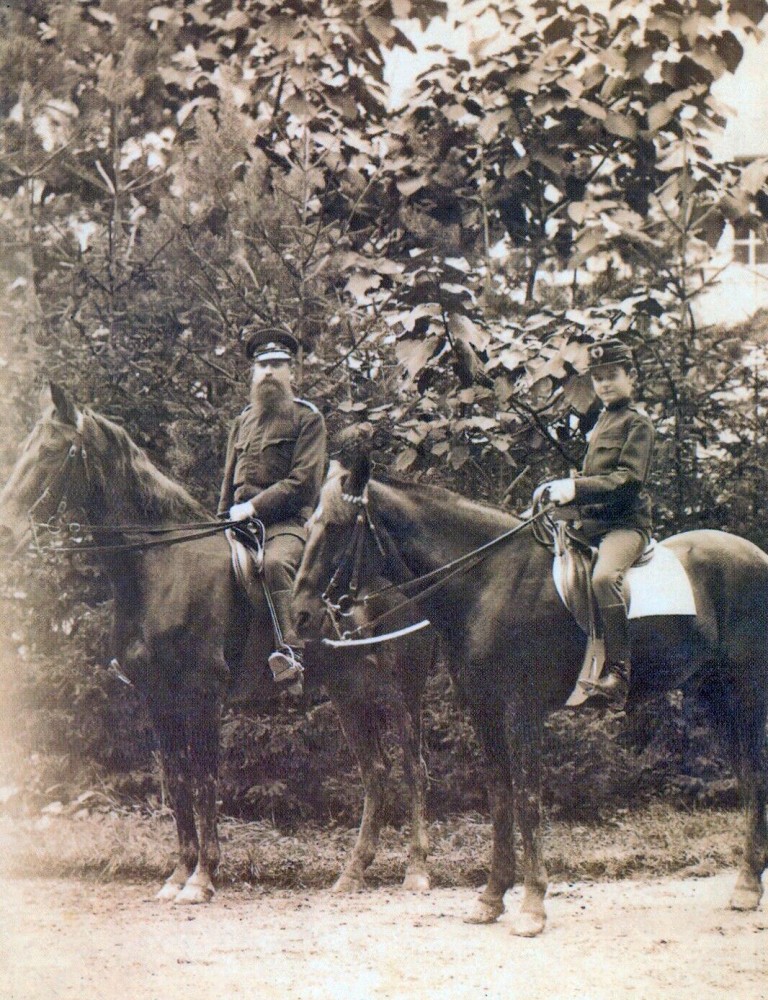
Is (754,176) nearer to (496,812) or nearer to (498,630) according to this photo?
(498,630)

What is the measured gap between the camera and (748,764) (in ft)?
17.7

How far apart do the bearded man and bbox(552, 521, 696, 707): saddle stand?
1.36m

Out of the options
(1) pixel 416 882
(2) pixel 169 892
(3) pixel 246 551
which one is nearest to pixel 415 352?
(3) pixel 246 551

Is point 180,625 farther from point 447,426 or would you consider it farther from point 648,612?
point 648,612

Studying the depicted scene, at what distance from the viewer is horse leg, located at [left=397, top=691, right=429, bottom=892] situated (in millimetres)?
5441

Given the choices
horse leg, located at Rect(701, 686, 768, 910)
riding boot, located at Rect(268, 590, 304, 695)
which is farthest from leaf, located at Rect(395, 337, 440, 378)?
horse leg, located at Rect(701, 686, 768, 910)

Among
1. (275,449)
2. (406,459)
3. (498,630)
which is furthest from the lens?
(275,449)

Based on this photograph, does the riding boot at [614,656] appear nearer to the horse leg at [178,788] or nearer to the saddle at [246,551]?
the saddle at [246,551]

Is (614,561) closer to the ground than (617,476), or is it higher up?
closer to the ground

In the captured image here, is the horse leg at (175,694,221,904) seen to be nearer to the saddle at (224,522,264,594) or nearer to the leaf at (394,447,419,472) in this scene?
the saddle at (224,522,264,594)

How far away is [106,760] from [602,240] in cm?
360

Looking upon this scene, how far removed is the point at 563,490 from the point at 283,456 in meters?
1.52

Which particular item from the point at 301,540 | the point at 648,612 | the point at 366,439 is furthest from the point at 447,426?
the point at 648,612

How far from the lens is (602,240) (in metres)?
5.62
